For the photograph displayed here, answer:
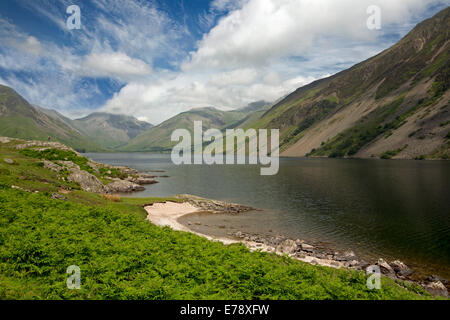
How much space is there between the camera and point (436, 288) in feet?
80.0

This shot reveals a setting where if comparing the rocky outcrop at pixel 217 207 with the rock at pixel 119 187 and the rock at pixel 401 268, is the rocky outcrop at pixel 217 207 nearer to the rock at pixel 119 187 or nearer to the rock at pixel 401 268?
the rock at pixel 119 187

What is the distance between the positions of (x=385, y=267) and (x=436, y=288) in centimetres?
496

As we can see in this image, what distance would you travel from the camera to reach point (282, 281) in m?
16.5

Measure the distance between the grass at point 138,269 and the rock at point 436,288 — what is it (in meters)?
3.77

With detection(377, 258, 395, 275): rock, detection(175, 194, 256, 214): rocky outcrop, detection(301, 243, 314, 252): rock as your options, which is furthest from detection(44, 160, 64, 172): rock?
detection(377, 258, 395, 275): rock

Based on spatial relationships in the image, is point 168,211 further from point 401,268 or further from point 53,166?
point 401,268

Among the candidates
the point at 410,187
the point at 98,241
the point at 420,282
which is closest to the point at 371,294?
the point at 420,282

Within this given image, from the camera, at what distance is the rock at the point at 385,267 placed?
1101 inches

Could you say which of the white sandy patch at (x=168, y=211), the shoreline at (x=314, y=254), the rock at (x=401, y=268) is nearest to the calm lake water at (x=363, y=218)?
the rock at (x=401, y=268)

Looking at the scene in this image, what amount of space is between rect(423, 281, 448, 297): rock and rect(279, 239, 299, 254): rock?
13.8 metres

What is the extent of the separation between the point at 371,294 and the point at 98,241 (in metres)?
20.1

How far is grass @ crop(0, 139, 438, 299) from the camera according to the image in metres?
14.6

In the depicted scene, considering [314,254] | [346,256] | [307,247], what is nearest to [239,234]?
[307,247]
